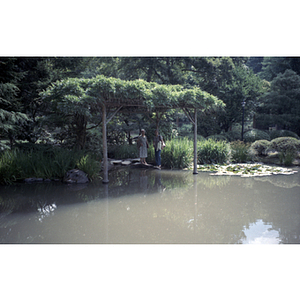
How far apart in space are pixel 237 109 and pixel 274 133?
3.36 m

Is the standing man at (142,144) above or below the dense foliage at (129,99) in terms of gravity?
below

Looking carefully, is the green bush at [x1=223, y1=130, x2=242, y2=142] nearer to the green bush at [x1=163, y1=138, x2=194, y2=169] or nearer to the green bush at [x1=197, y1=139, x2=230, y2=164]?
the green bush at [x1=197, y1=139, x2=230, y2=164]

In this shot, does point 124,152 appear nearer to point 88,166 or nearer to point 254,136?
point 88,166

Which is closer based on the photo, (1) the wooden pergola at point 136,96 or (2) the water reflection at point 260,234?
(2) the water reflection at point 260,234

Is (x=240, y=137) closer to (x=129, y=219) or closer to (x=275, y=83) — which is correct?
(x=275, y=83)

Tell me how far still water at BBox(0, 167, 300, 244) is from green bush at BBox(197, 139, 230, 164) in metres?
3.29

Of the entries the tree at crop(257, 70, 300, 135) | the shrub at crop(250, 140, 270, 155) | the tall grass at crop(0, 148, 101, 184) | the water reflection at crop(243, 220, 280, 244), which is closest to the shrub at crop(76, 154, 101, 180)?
the tall grass at crop(0, 148, 101, 184)

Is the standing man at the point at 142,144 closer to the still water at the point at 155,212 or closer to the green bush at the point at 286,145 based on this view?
the still water at the point at 155,212

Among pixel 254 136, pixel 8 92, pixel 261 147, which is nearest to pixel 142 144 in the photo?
pixel 8 92

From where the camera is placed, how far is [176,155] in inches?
464

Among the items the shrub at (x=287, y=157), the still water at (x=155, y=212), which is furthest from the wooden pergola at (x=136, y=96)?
the shrub at (x=287, y=157)

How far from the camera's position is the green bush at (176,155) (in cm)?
1179

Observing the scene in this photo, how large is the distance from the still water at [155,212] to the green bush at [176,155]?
2.61 metres

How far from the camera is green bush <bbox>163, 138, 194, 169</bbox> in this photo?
11.8 metres
